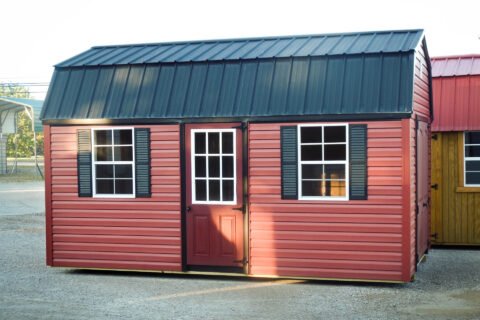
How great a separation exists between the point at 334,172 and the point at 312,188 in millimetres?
422

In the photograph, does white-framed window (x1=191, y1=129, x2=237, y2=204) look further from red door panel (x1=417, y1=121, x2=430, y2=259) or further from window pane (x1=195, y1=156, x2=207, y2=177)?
red door panel (x1=417, y1=121, x2=430, y2=259)

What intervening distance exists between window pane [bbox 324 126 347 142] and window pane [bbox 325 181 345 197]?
67 centimetres

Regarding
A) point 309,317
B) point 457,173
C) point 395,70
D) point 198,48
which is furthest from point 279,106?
point 457,173

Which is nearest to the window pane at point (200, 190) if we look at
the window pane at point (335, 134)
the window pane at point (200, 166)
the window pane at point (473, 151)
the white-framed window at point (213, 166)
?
the white-framed window at point (213, 166)

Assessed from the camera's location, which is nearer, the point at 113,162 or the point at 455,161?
the point at 113,162

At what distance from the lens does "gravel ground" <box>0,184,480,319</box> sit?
8227mm

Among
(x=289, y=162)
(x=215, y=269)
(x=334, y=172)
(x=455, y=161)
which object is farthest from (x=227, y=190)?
(x=455, y=161)

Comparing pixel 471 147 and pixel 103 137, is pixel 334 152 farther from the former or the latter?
pixel 471 147

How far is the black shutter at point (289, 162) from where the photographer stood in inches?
397

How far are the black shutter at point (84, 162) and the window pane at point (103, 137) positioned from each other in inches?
5.4

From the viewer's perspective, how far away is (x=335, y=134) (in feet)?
32.9

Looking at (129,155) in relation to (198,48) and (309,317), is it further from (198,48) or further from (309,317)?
(309,317)

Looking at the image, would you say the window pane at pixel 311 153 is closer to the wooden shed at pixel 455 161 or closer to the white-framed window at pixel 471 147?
the wooden shed at pixel 455 161

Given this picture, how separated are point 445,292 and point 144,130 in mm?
5325
